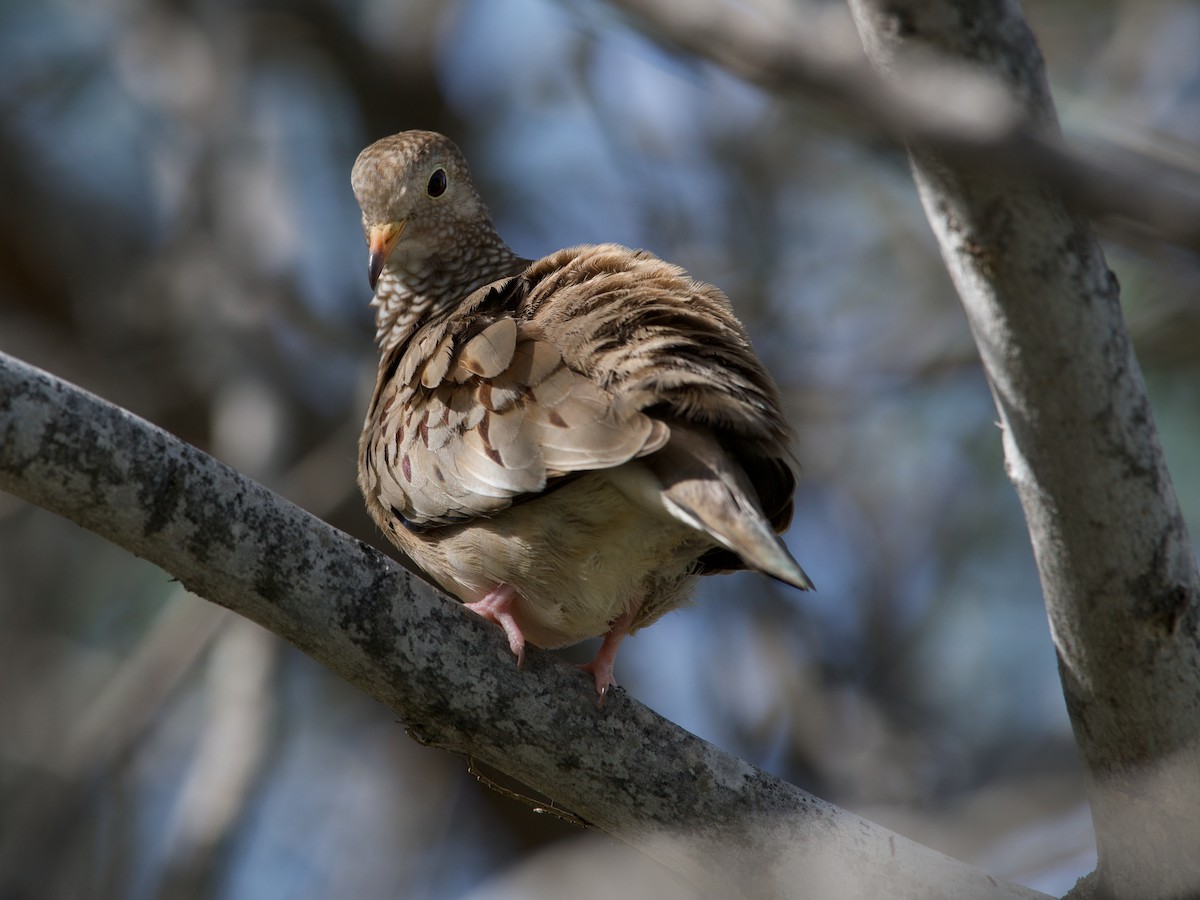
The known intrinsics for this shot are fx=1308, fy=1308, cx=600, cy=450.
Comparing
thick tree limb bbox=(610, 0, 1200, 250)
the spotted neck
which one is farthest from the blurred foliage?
thick tree limb bbox=(610, 0, 1200, 250)

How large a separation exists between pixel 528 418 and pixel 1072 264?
156 cm

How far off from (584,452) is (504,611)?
58 cm

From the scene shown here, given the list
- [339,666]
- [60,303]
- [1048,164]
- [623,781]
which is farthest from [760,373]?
[60,303]

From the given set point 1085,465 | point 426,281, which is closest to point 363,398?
point 426,281

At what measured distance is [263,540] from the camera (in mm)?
2895

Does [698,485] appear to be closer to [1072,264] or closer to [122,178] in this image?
[1072,264]

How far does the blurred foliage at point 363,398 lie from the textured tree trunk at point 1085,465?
428cm

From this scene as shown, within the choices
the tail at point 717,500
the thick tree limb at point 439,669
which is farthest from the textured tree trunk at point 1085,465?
the tail at point 717,500

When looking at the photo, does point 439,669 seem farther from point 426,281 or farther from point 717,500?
point 426,281

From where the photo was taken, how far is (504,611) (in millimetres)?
3639

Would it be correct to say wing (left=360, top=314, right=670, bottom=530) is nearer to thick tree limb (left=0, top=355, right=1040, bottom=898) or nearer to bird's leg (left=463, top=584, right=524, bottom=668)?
bird's leg (left=463, top=584, right=524, bottom=668)

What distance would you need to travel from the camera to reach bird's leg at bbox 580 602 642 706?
11.1ft

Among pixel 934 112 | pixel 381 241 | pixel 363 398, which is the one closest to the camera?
pixel 934 112

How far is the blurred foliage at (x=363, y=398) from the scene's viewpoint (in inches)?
313
